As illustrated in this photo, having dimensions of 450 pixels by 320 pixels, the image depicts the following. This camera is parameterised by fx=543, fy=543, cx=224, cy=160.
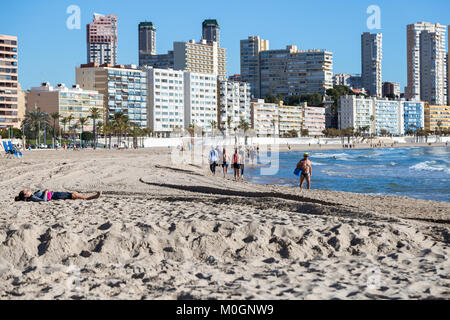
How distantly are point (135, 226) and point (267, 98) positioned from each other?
17174cm

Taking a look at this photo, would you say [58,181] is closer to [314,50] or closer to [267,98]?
[267,98]

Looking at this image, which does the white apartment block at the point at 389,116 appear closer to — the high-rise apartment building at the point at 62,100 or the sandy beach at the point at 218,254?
the high-rise apartment building at the point at 62,100

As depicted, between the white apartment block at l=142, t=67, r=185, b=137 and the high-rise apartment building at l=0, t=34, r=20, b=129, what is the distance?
33.9 m

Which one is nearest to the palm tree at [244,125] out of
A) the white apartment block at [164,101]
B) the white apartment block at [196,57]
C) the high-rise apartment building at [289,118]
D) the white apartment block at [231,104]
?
the white apartment block at [231,104]

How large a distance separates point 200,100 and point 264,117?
84.4 feet

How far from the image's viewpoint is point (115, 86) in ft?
420

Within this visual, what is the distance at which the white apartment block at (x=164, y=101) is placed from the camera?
13200 cm

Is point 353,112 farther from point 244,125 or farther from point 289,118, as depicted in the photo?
point 244,125

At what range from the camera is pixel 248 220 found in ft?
27.9

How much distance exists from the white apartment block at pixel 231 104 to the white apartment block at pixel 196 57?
19822mm

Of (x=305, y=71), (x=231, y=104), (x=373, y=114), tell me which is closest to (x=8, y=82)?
(x=231, y=104)

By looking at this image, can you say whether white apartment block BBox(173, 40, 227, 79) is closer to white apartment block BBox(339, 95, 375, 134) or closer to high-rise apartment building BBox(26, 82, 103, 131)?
white apartment block BBox(339, 95, 375, 134)
